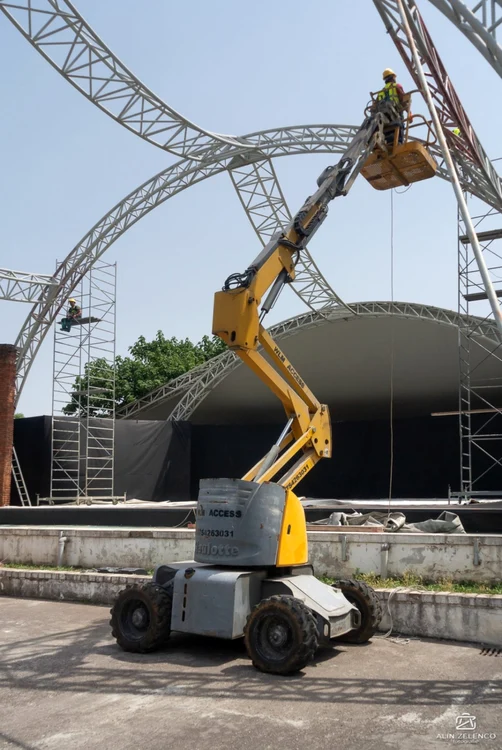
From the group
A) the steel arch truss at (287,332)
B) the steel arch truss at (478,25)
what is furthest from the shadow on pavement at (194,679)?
the steel arch truss at (287,332)

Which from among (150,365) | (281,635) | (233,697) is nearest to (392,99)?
(281,635)

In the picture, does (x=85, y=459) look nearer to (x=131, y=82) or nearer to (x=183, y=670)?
(x=131, y=82)

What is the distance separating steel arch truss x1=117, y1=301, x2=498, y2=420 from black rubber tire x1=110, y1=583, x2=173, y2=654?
14.9m

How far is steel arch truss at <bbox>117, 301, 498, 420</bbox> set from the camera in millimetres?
23969

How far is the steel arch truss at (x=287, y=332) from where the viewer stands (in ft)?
78.6

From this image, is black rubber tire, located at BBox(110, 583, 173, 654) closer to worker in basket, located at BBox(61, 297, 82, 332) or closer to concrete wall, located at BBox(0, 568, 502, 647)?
concrete wall, located at BBox(0, 568, 502, 647)

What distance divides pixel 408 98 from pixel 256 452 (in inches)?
859

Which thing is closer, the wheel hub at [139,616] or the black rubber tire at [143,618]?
the black rubber tire at [143,618]

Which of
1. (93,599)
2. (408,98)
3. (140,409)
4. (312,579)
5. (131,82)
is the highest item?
(131,82)

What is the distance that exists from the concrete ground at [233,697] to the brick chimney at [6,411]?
41.2 ft

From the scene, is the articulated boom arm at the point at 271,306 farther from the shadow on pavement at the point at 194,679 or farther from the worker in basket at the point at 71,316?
the worker in basket at the point at 71,316

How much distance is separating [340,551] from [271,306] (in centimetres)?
384

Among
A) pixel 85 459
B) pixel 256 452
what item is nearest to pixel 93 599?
pixel 85 459

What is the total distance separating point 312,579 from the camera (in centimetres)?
847
